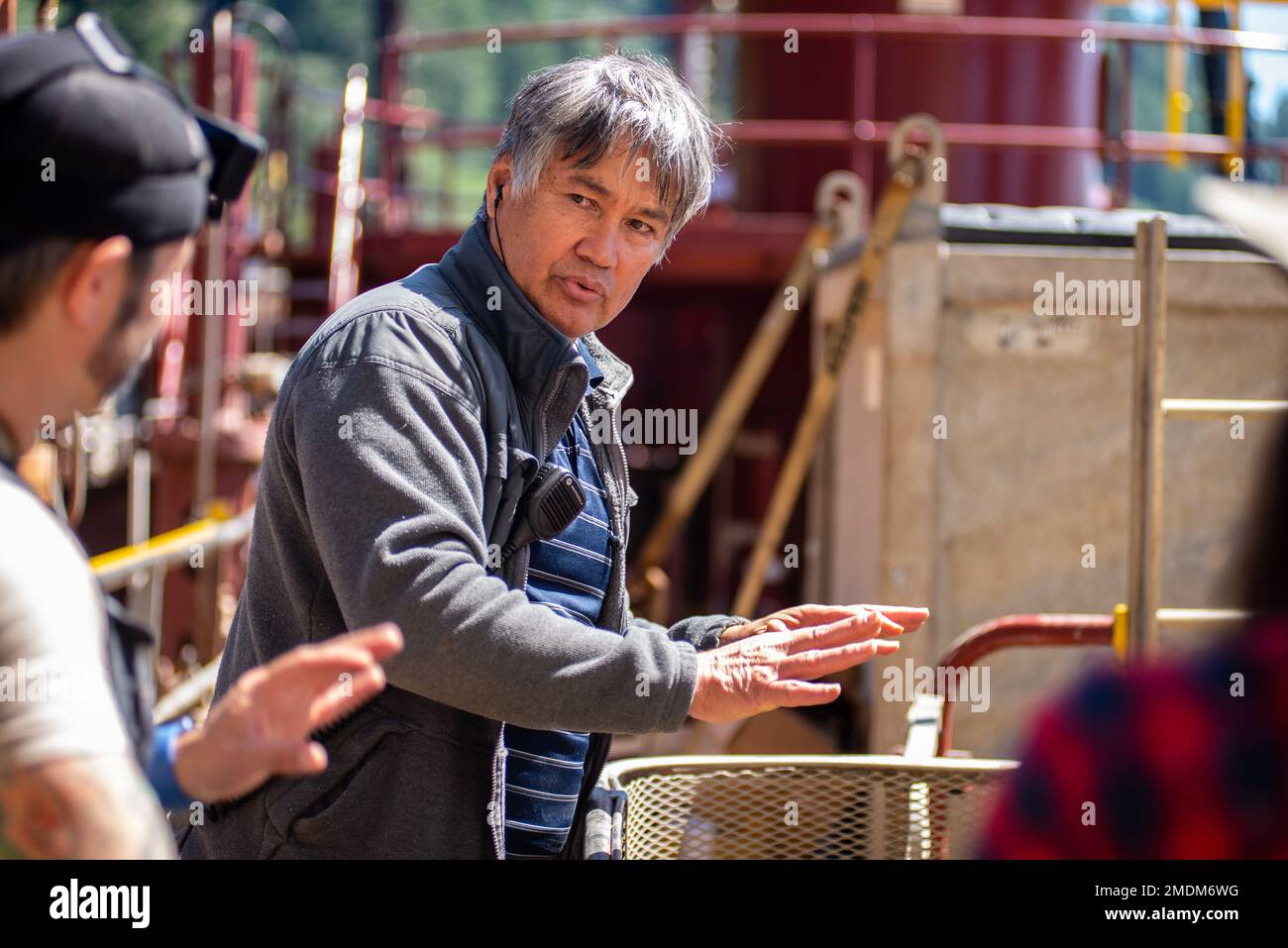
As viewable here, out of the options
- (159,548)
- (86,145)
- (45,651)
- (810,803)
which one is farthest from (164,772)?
(159,548)

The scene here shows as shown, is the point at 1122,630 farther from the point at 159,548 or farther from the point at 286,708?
the point at 159,548

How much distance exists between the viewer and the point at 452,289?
1.98 m

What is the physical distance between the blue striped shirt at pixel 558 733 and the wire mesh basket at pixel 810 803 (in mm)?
478

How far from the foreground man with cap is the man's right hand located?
23.7 inches

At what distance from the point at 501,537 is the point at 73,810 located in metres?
0.90

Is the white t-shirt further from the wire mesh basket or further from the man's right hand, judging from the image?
the wire mesh basket

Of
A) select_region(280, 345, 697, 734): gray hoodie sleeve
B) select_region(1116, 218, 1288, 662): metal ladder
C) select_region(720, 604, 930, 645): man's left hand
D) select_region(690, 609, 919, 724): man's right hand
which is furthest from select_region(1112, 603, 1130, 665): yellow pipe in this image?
select_region(280, 345, 697, 734): gray hoodie sleeve

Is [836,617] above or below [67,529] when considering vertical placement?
below

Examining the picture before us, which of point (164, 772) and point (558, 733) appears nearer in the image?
point (164, 772)

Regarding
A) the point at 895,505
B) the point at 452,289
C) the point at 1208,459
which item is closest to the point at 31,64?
the point at 452,289

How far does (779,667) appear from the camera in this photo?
5.72ft

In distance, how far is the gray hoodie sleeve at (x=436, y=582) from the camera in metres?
1.63

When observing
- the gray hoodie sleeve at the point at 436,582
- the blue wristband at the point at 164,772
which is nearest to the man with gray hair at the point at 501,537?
the gray hoodie sleeve at the point at 436,582

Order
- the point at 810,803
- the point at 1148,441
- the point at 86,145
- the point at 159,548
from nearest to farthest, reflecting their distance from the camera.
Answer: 1. the point at 86,145
2. the point at 810,803
3. the point at 1148,441
4. the point at 159,548
